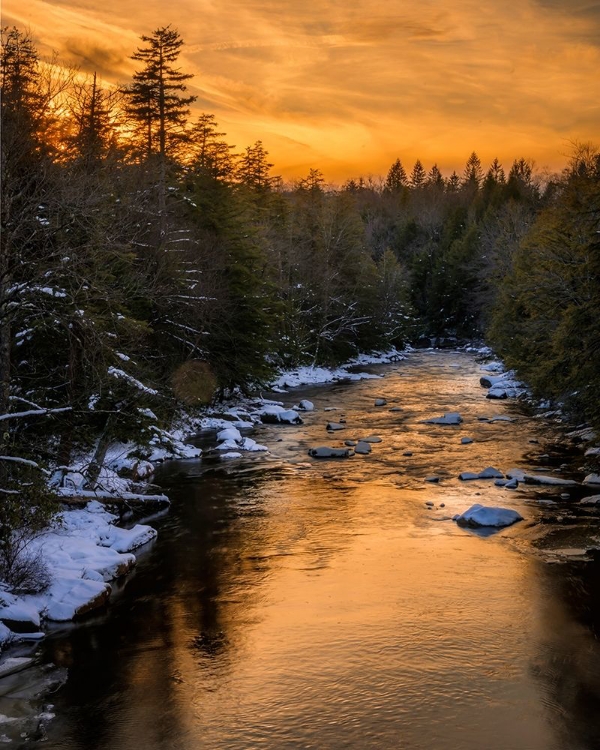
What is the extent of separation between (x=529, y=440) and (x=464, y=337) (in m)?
60.4

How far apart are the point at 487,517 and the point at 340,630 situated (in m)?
7.15

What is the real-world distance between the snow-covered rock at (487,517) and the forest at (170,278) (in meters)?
4.05

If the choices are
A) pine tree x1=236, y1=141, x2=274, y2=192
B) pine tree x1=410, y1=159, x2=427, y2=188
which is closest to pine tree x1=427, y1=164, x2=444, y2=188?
pine tree x1=410, y1=159, x2=427, y2=188

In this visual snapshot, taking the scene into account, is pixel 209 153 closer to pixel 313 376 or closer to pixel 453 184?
pixel 313 376

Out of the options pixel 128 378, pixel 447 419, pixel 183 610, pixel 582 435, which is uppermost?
pixel 128 378

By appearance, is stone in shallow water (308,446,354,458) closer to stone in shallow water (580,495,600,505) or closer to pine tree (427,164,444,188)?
stone in shallow water (580,495,600,505)

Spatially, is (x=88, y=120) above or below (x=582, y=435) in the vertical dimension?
above

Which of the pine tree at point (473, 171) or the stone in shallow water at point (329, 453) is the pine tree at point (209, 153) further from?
the pine tree at point (473, 171)

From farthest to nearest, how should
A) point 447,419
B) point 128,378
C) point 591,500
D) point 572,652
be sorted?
point 447,419
point 591,500
point 128,378
point 572,652

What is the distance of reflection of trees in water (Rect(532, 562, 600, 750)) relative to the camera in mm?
10086

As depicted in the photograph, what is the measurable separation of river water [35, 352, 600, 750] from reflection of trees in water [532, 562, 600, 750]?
0.11 feet

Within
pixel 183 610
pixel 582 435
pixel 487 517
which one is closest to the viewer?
pixel 183 610

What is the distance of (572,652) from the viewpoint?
478 inches

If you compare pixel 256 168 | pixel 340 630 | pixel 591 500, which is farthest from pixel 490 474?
pixel 256 168
